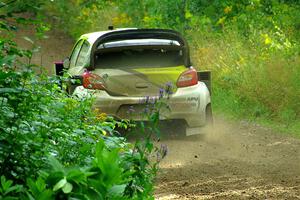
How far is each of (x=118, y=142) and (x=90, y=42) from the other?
6.06 m

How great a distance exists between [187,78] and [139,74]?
0.78 m

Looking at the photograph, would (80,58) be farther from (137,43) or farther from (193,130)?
(193,130)

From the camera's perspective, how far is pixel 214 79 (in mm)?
19375

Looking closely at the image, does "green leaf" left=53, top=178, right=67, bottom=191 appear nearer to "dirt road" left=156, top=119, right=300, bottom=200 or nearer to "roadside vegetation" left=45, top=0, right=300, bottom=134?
"dirt road" left=156, top=119, right=300, bottom=200

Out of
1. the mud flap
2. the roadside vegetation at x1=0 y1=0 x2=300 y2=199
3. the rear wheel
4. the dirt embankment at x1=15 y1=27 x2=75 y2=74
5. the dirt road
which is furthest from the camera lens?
the dirt embankment at x1=15 y1=27 x2=75 y2=74

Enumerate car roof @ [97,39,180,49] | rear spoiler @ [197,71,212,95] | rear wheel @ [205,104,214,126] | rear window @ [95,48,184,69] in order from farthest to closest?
rear spoiler @ [197,71,212,95]
rear wheel @ [205,104,214,126]
rear window @ [95,48,184,69]
car roof @ [97,39,180,49]

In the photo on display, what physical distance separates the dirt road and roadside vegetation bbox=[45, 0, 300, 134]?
1.32m

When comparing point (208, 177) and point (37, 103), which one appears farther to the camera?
point (208, 177)

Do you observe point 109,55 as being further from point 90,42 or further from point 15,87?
point 15,87

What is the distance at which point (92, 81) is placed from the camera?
12914 millimetres

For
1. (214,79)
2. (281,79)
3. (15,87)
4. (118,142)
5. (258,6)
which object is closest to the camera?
(15,87)

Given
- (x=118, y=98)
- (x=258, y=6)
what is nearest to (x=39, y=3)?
(x=118, y=98)

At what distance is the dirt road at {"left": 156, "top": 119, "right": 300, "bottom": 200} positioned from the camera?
936cm

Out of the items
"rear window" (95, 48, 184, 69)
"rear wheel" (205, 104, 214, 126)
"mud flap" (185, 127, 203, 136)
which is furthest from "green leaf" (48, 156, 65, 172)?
"rear wheel" (205, 104, 214, 126)
